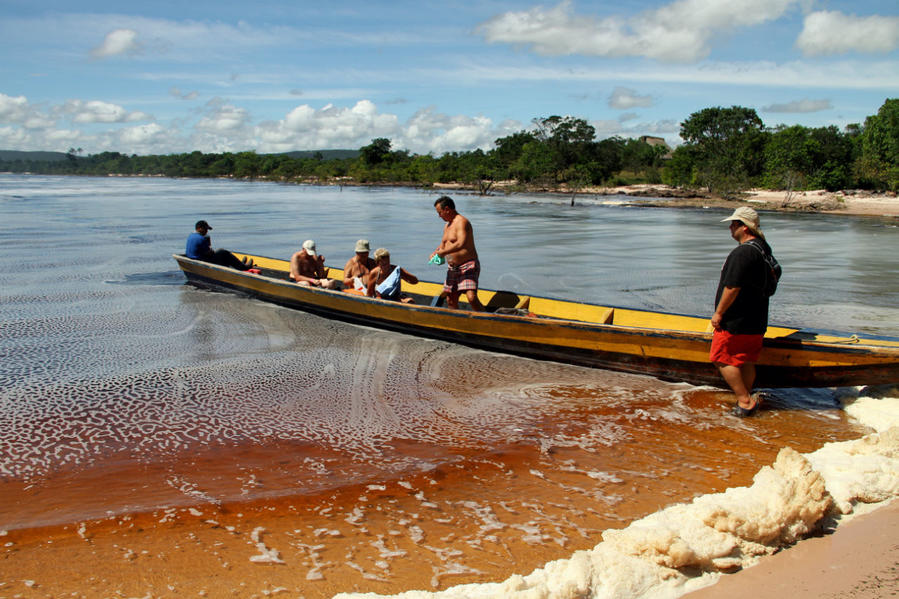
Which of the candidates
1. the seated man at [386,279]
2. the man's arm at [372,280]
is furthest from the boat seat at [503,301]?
the man's arm at [372,280]

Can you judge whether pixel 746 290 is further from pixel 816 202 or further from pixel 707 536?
pixel 816 202

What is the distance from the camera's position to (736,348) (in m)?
5.37

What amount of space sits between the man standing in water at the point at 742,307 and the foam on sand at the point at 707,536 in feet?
3.63

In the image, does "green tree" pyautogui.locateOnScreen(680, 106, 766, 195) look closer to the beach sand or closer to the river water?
the beach sand

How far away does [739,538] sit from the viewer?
11.8ft

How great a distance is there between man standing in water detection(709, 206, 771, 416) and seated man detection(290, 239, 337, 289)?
605 centimetres

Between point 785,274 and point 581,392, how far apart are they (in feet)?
31.7

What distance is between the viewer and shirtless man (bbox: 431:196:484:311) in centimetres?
782

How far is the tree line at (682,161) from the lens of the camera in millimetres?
46094

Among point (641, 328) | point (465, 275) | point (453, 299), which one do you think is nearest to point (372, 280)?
point (453, 299)

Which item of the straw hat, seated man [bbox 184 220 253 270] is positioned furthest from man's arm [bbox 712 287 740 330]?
seated man [bbox 184 220 253 270]

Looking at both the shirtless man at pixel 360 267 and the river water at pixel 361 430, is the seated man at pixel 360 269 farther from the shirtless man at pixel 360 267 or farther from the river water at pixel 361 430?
the river water at pixel 361 430

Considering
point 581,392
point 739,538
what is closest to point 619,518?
point 739,538

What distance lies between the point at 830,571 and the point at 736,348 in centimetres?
222
